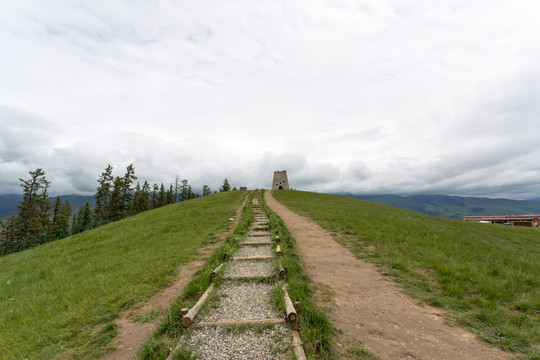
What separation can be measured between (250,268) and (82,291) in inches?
206

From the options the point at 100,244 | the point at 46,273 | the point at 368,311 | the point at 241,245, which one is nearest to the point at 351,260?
the point at 368,311

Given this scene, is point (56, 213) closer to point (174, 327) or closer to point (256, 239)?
point (256, 239)

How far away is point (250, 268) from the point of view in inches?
280

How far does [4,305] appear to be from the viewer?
720cm

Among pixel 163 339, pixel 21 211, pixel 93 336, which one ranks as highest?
pixel 163 339

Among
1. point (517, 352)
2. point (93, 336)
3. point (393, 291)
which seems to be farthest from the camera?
point (393, 291)

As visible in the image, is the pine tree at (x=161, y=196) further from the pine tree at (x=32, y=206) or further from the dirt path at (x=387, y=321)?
the dirt path at (x=387, y=321)

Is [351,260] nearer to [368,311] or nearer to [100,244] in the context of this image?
[368,311]

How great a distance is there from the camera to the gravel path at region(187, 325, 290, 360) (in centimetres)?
349

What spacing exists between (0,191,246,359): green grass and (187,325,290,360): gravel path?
2022 mm

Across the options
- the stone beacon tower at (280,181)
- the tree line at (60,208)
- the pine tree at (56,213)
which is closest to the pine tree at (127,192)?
the tree line at (60,208)

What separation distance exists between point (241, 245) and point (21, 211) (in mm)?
61154

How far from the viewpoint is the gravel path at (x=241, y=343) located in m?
3.49

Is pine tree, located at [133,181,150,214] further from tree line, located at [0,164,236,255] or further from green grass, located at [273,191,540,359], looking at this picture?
green grass, located at [273,191,540,359]
